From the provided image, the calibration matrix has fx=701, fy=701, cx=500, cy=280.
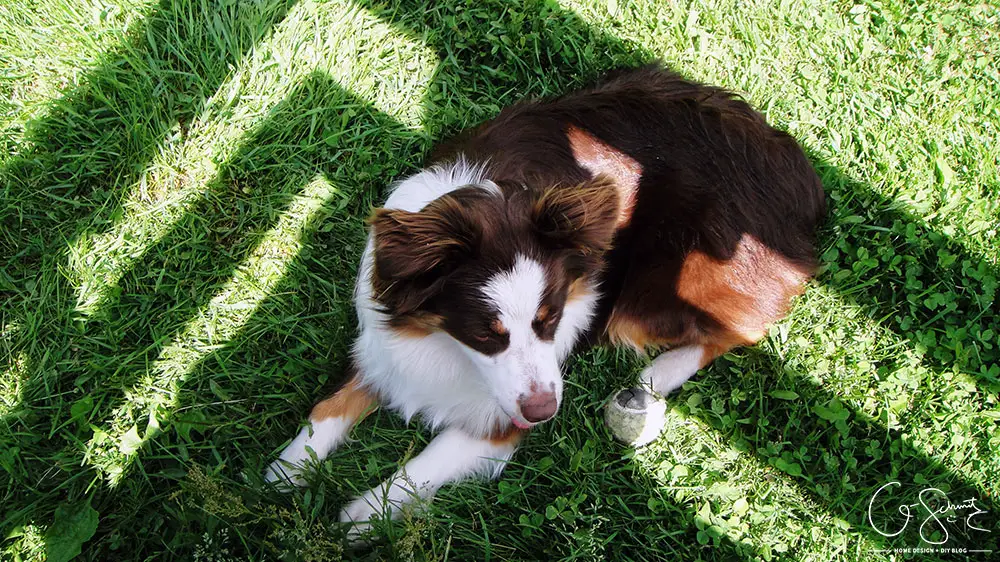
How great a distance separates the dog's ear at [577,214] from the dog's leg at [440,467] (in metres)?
0.94

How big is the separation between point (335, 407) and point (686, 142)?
191 cm

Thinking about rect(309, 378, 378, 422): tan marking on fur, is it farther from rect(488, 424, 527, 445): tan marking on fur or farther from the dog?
rect(488, 424, 527, 445): tan marking on fur

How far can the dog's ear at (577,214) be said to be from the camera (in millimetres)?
2453

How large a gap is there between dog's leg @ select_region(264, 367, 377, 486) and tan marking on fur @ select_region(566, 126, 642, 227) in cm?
136

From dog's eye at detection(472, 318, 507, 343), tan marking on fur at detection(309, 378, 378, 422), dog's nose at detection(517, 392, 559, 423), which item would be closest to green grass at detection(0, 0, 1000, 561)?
tan marking on fur at detection(309, 378, 378, 422)

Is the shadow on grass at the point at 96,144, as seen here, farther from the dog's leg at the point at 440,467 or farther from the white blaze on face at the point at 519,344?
the white blaze on face at the point at 519,344

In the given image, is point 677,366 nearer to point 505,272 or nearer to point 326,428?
point 505,272

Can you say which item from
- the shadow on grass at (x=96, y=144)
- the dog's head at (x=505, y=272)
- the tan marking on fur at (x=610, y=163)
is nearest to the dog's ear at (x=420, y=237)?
the dog's head at (x=505, y=272)

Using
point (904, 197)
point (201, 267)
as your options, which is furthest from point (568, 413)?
point (904, 197)

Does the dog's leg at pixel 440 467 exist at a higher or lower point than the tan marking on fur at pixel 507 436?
lower

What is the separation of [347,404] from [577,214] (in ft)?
4.41

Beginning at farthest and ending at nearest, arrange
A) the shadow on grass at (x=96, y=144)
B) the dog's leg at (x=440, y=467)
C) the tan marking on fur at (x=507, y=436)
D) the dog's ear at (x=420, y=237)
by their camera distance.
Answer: the shadow on grass at (x=96, y=144) < the tan marking on fur at (x=507, y=436) < the dog's leg at (x=440, y=467) < the dog's ear at (x=420, y=237)

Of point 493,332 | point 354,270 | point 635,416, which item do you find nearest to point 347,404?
point 354,270

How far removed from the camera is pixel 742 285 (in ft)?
10.2
